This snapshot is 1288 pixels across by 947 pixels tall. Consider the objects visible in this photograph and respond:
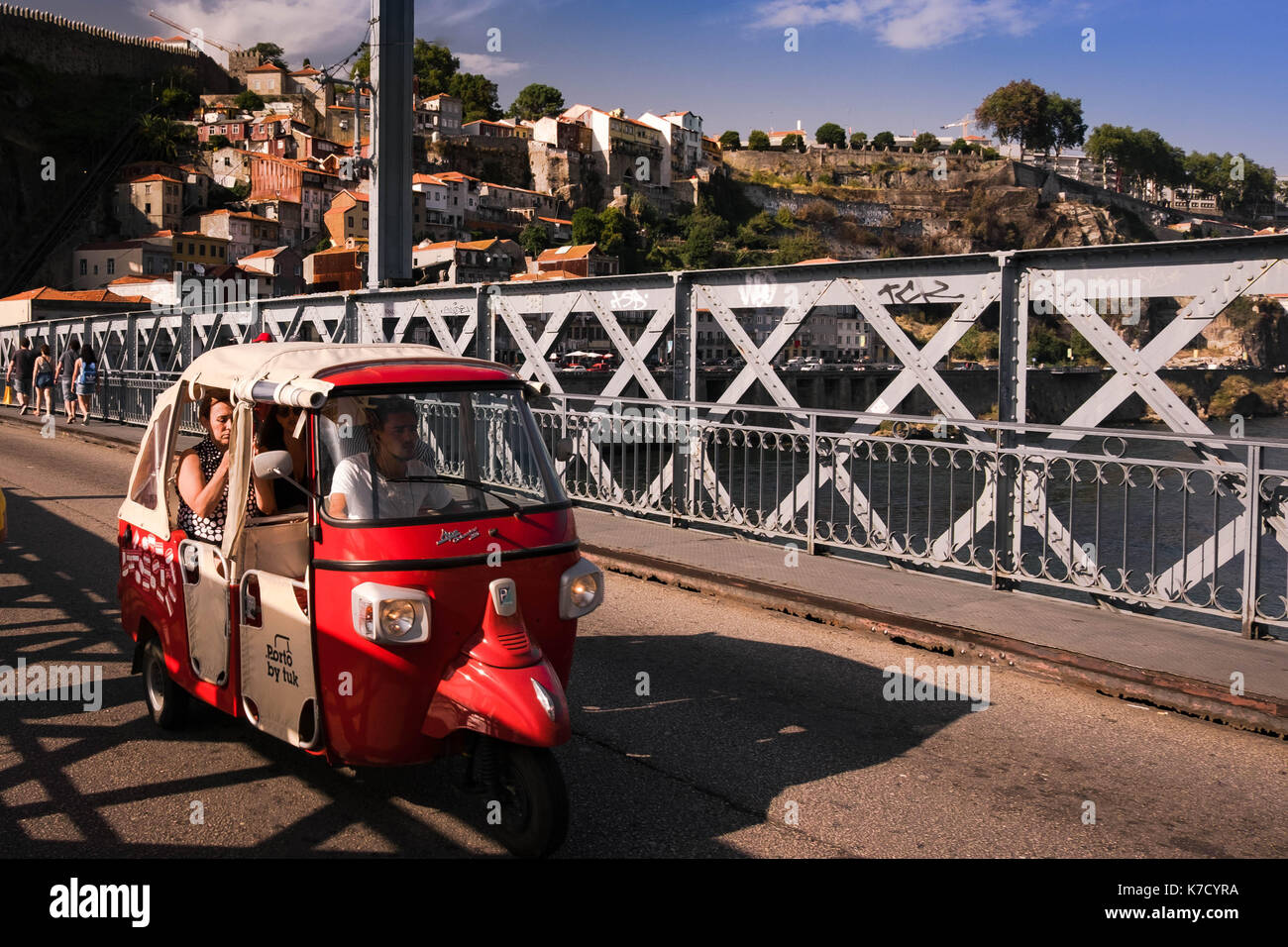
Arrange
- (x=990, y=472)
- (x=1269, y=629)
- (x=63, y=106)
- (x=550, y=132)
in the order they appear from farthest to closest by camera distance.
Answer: (x=550, y=132) < (x=63, y=106) < (x=990, y=472) < (x=1269, y=629)

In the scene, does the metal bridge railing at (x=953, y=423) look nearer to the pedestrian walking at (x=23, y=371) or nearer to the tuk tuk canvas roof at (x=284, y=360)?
the tuk tuk canvas roof at (x=284, y=360)

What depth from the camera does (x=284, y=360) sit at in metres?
5.20

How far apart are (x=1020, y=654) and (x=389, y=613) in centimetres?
461

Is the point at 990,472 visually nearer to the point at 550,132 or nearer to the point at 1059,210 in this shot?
the point at 550,132

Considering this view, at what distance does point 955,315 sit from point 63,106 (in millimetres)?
150622

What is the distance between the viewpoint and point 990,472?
912 cm

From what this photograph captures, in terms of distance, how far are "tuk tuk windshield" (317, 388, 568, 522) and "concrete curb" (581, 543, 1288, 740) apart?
3.76 metres

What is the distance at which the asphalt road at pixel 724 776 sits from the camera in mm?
4551

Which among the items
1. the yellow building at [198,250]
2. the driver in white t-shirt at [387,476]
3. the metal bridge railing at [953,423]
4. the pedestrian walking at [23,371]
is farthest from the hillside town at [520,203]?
the driver in white t-shirt at [387,476]

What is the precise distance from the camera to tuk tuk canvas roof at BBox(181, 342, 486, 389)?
16.5 ft

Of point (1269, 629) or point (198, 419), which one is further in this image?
point (1269, 629)

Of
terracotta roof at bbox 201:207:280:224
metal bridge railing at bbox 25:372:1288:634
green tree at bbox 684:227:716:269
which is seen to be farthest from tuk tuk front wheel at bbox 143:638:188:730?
green tree at bbox 684:227:716:269

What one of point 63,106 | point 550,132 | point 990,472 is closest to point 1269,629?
point 990,472
